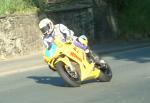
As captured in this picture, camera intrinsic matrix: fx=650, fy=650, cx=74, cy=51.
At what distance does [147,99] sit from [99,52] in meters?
11.9

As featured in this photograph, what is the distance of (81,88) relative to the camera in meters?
13.8

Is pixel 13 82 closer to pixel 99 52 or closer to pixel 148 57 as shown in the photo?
pixel 148 57

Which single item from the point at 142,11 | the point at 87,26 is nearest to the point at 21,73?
the point at 87,26

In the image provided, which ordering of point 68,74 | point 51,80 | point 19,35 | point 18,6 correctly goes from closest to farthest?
point 68,74
point 51,80
point 19,35
point 18,6

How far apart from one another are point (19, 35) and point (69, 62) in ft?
33.6

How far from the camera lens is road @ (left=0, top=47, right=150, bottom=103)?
40.6 ft

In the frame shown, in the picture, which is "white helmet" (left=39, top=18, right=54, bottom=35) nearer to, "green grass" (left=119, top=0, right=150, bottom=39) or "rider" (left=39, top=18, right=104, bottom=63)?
"rider" (left=39, top=18, right=104, bottom=63)

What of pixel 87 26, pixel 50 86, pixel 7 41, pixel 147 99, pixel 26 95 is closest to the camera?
pixel 147 99

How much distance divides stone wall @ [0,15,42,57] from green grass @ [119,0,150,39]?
6302mm

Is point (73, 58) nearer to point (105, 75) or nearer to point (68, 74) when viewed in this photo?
point (68, 74)

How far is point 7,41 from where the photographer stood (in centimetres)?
2333

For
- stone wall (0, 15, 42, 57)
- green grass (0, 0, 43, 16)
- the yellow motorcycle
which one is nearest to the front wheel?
the yellow motorcycle

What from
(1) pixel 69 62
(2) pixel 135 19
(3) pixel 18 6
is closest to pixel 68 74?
(1) pixel 69 62

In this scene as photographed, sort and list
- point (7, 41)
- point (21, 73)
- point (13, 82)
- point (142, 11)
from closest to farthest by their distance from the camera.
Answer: point (13, 82) < point (21, 73) < point (7, 41) < point (142, 11)
